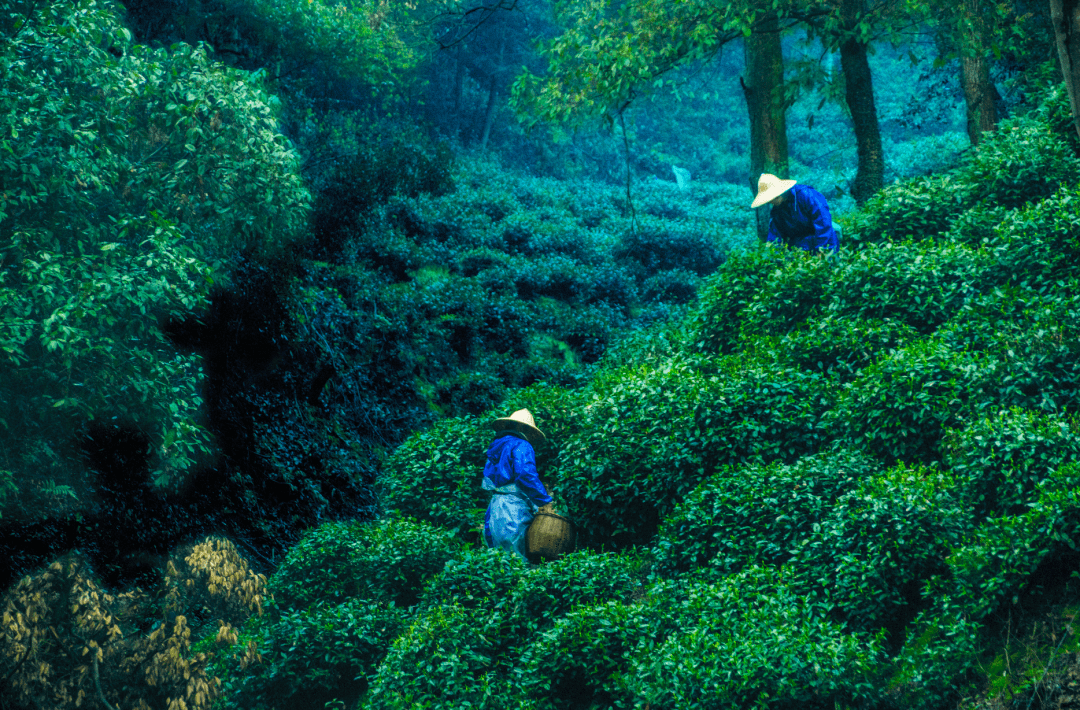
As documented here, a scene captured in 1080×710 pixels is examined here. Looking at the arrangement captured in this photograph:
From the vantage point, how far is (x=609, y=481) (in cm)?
709

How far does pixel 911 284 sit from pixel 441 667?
502 centimetres

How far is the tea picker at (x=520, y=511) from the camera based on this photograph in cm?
708

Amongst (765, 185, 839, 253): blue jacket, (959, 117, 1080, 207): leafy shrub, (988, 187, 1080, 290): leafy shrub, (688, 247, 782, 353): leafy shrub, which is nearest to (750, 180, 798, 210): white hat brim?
(765, 185, 839, 253): blue jacket

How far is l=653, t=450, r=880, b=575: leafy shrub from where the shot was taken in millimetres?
5828

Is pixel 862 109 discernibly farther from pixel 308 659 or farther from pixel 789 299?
pixel 308 659

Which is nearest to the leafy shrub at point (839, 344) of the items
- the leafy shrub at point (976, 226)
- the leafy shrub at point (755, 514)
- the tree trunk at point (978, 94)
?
the leafy shrub at point (755, 514)

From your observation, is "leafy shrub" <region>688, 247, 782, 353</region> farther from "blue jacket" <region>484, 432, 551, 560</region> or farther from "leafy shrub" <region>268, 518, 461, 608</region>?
"leafy shrub" <region>268, 518, 461, 608</region>

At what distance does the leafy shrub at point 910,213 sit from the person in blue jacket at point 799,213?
1.13ft

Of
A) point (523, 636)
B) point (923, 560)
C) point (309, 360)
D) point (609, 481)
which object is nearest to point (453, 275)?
point (309, 360)

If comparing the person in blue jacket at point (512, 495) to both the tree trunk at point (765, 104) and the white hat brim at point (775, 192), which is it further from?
the tree trunk at point (765, 104)

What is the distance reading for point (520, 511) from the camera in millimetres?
7191

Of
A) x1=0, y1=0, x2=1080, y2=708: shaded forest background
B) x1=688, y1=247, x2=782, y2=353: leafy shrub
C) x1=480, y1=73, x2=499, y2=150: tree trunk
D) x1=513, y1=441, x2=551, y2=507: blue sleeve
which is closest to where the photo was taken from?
x1=0, y1=0, x2=1080, y2=708: shaded forest background

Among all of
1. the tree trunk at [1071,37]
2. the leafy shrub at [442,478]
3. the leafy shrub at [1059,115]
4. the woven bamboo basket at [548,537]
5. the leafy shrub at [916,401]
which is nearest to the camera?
the tree trunk at [1071,37]

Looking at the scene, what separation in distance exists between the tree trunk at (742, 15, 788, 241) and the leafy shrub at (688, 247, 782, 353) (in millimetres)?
3360
